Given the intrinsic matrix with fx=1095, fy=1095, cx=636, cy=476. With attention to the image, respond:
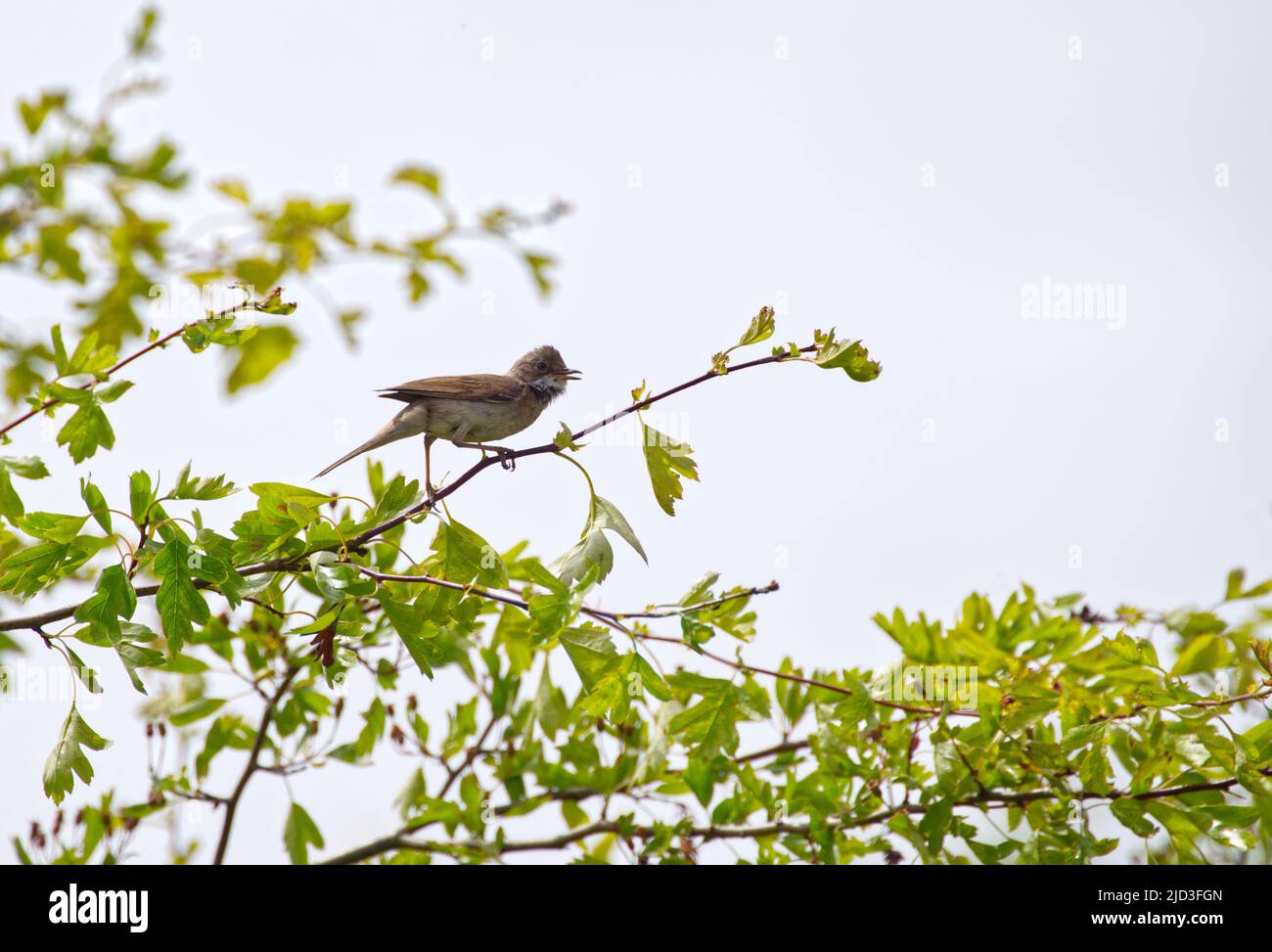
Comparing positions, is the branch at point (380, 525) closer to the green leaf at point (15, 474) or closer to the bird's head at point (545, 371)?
the green leaf at point (15, 474)

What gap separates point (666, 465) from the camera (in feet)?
12.5

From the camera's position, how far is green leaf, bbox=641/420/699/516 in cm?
380

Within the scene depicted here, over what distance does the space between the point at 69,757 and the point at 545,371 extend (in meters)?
3.66

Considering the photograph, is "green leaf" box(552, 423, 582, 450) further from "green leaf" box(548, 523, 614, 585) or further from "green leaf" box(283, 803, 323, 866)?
"green leaf" box(283, 803, 323, 866)

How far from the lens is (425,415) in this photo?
5770 mm

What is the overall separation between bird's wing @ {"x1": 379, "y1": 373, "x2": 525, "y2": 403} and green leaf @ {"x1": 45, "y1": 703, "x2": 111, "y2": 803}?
2323 millimetres

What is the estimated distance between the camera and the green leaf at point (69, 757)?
357cm

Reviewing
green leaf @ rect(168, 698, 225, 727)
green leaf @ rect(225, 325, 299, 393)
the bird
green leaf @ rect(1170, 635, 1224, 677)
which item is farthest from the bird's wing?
green leaf @ rect(1170, 635, 1224, 677)

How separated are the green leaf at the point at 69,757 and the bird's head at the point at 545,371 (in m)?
3.37

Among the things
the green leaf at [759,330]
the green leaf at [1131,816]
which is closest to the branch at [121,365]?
the green leaf at [759,330]

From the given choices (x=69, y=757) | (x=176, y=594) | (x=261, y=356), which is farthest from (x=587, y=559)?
(x=261, y=356)
